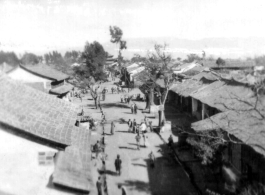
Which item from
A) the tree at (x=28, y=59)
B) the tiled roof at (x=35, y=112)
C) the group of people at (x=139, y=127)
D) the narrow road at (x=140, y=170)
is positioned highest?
the tree at (x=28, y=59)

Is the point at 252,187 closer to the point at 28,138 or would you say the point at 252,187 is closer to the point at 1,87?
the point at 28,138

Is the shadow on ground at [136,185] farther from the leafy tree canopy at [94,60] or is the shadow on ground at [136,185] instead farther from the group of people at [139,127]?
the leafy tree canopy at [94,60]

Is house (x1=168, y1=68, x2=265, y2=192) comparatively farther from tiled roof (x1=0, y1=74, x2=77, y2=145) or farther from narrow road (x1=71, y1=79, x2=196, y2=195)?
tiled roof (x1=0, y1=74, x2=77, y2=145)

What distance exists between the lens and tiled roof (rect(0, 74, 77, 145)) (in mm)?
8641

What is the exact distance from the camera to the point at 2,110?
8508mm

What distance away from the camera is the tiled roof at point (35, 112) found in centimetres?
864

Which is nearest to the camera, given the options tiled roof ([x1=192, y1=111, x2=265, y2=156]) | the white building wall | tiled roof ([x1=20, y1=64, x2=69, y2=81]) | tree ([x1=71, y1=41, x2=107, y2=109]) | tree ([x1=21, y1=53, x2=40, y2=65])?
the white building wall

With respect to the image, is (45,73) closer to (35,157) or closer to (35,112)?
(35,112)

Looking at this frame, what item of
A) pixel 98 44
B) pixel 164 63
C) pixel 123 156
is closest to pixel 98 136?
pixel 123 156

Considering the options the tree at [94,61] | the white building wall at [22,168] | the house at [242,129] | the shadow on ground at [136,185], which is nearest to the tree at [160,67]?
the house at [242,129]

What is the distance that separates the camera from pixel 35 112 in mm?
10258

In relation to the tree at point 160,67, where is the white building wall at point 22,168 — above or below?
below

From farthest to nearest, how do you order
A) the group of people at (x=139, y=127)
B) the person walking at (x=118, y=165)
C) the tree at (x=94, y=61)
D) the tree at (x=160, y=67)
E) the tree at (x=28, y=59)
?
the tree at (x=28, y=59) < the tree at (x=94, y=61) < the tree at (x=160, y=67) < the group of people at (x=139, y=127) < the person walking at (x=118, y=165)

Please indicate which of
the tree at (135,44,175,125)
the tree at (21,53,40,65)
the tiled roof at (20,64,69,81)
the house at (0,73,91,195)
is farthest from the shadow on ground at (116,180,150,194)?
the tree at (21,53,40,65)
